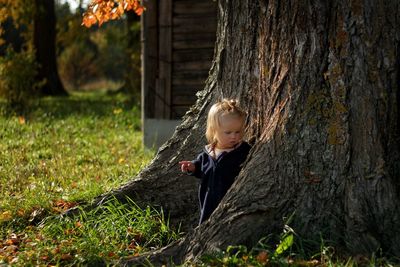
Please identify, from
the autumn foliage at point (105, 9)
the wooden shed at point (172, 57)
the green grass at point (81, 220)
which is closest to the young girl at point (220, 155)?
the green grass at point (81, 220)

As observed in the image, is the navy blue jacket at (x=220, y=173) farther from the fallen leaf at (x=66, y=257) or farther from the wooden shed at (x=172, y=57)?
the wooden shed at (x=172, y=57)

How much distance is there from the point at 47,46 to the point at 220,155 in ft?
60.1

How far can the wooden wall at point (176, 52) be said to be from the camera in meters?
10.3

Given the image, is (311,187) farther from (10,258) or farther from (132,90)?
(132,90)

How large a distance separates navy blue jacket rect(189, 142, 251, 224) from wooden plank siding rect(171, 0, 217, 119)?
512cm

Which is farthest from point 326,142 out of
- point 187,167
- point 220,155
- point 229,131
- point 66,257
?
point 66,257

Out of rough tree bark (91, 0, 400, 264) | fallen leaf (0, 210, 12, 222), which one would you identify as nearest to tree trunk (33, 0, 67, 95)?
fallen leaf (0, 210, 12, 222)

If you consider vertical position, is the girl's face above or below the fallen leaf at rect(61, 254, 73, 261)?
above

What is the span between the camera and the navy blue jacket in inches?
204

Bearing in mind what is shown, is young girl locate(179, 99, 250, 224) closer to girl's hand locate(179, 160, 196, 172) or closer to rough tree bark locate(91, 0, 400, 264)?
girl's hand locate(179, 160, 196, 172)

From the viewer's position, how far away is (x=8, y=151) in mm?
9539

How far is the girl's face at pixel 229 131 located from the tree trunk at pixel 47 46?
17834 mm

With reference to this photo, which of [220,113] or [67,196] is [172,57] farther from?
[220,113]

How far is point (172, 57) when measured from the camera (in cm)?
1038
